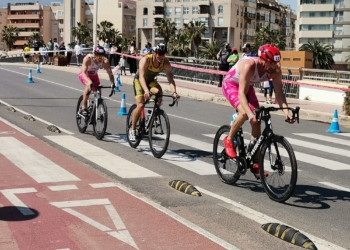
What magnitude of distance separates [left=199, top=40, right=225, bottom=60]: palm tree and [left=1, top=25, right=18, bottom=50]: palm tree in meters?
69.5

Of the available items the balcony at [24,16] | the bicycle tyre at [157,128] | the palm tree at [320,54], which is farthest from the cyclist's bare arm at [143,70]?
the balcony at [24,16]

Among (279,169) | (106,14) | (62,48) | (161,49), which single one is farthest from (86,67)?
(106,14)

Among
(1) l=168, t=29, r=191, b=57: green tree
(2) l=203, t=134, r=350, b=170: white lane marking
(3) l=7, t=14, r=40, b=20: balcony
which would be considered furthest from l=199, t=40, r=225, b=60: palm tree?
(2) l=203, t=134, r=350, b=170: white lane marking

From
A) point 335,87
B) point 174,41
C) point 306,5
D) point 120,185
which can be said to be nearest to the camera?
point 120,185

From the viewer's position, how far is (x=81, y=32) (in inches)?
5556

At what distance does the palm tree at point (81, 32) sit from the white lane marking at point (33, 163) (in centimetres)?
13195

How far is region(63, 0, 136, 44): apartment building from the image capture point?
5576 inches

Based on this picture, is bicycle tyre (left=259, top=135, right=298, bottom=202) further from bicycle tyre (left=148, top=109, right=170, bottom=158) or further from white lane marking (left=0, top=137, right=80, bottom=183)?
bicycle tyre (left=148, top=109, right=170, bottom=158)

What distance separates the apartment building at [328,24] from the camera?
96375mm

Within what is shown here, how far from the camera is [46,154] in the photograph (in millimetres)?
10023

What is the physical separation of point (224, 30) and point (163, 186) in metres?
109

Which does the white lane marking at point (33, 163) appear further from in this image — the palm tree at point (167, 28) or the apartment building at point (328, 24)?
the palm tree at point (167, 28)

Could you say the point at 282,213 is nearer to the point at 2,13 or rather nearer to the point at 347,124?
the point at 347,124

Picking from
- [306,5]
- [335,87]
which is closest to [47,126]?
[335,87]
